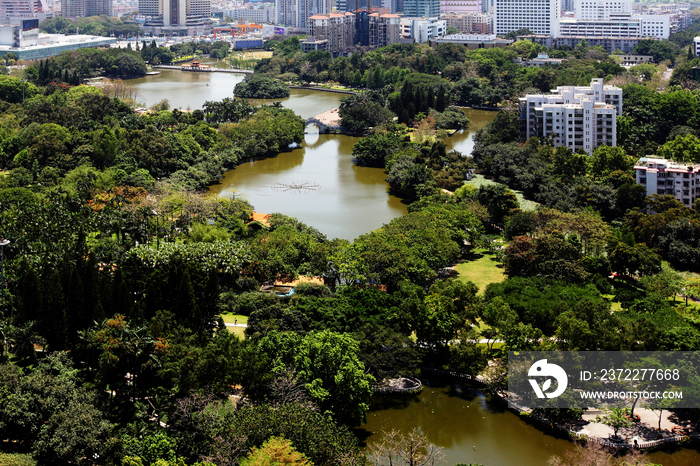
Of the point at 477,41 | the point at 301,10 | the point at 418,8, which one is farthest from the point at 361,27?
the point at 301,10

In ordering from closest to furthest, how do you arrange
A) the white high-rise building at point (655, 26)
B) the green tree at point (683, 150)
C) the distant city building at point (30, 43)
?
the green tree at point (683, 150) → the distant city building at point (30, 43) → the white high-rise building at point (655, 26)

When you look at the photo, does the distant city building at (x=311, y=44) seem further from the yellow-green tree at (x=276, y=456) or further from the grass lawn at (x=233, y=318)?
the yellow-green tree at (x=276, y=456)

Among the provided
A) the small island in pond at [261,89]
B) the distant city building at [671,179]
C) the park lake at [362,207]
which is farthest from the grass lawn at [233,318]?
the small island in pond at [261,89]

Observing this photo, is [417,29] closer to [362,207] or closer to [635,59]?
[635,59]

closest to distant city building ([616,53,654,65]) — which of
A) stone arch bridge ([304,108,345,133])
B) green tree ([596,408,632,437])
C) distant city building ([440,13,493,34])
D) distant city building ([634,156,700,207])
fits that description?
distant city building ([440,13,493,34])

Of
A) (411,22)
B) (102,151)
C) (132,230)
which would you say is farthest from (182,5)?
(132,230)

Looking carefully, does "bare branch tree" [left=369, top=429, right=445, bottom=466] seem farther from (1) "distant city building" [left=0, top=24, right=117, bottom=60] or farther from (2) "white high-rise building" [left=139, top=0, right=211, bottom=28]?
(2) "white high-rise building" [left=139, top=0, right=211, bottom=28]
